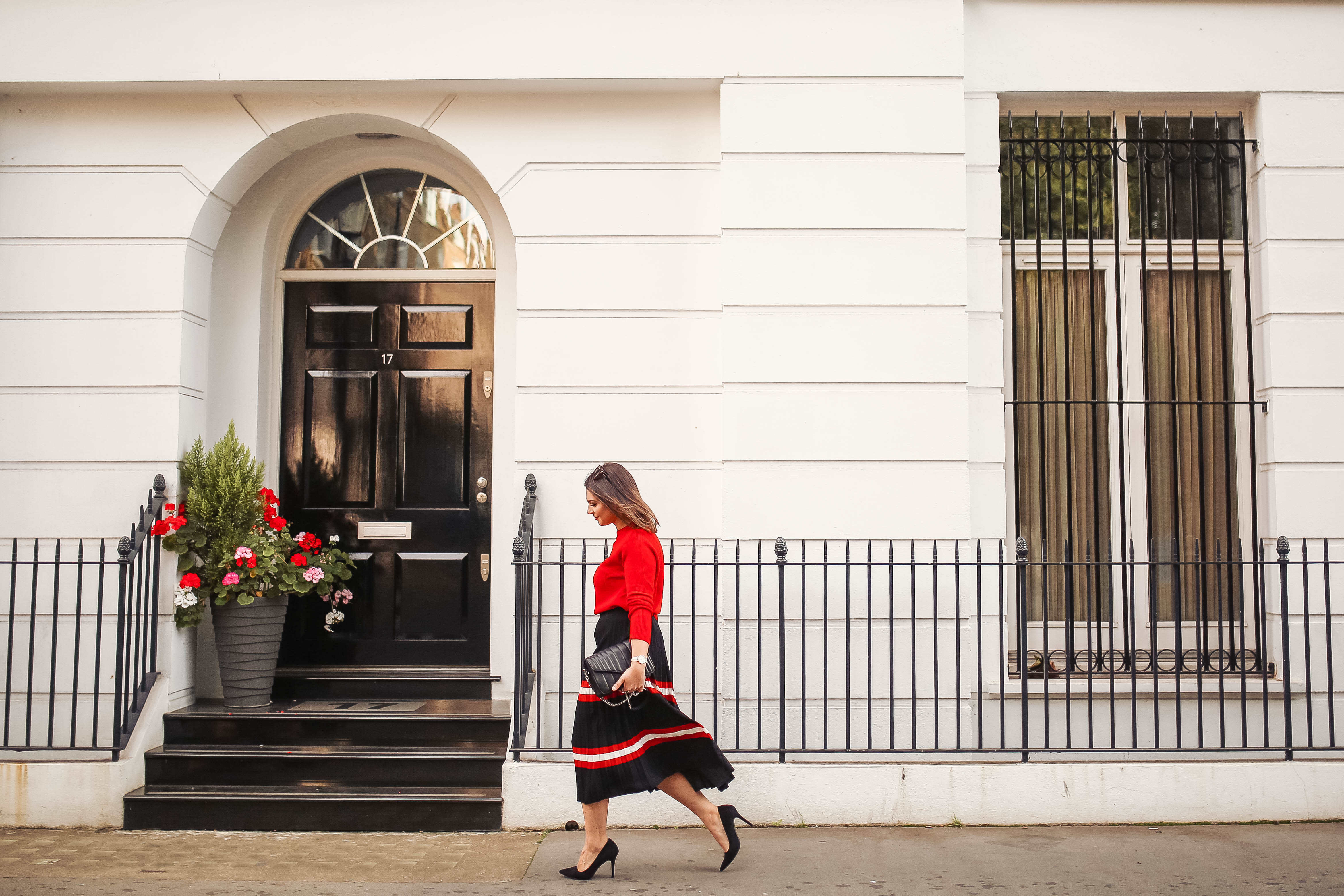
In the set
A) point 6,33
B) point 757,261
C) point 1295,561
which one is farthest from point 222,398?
point 1295,561

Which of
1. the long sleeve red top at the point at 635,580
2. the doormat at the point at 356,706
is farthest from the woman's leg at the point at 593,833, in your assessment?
the doormat at the point at 356,706

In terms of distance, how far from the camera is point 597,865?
3982mm

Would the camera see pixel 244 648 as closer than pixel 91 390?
Yes

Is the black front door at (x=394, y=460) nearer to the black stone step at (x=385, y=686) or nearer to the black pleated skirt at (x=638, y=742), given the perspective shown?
the black stone step at (x=385, y=686)

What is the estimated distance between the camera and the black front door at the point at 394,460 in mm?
5961

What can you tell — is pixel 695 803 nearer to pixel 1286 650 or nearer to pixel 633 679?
pixel 633 679

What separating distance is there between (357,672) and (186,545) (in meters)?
1.19

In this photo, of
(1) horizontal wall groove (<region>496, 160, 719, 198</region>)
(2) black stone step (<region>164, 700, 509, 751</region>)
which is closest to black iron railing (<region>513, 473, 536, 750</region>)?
(2) black stone step (<region>164, 700, 509, 751</region>)

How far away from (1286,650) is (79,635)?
19.6 ft

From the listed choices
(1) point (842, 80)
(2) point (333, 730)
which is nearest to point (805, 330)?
(1) point (842, 80)

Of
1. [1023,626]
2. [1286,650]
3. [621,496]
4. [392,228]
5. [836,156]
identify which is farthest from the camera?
[392,228]

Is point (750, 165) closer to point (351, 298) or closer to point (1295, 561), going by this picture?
point (351, 298)

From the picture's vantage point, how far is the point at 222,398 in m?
5.93

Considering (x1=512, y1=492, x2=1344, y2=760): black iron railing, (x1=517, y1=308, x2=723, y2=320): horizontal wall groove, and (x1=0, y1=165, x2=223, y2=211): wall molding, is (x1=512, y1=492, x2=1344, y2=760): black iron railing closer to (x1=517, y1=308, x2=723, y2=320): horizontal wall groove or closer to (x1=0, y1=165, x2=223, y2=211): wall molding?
(x1=517, y1=308, x2=723, y2=320): horizontal wall groove
